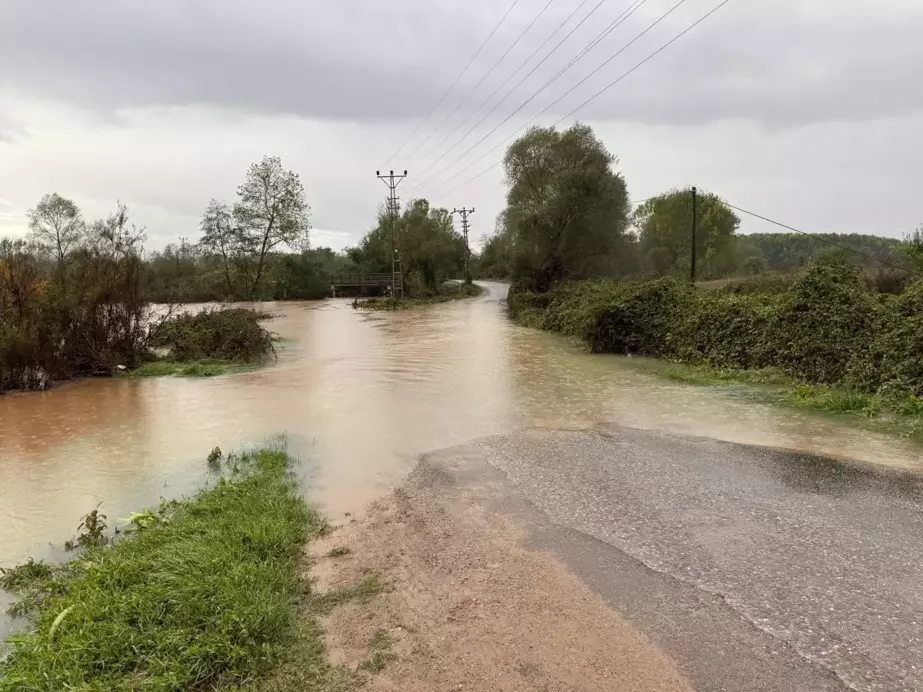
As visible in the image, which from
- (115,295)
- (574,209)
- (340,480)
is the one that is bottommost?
(340,480)

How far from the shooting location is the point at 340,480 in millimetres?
7398

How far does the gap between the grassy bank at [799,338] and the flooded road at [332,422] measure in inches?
38.7

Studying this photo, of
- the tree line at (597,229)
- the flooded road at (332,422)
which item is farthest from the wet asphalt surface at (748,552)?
the tree line at (597,229)

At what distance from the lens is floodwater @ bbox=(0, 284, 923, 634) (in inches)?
281

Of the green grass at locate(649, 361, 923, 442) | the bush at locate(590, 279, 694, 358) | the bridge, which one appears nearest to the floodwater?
the green grass at locate(649, 361, 923, 442)

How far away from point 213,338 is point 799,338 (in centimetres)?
1598

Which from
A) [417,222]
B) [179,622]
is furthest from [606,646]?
[417,222]

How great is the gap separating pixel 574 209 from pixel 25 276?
85.1ft

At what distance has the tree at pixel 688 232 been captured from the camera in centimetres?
4409

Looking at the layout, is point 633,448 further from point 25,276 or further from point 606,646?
point 25,276

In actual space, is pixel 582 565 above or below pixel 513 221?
below

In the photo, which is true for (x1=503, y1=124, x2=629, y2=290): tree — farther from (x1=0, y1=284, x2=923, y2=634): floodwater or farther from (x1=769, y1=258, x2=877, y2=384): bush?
(x1=769, y1=258, x2=877, y2=384): bush

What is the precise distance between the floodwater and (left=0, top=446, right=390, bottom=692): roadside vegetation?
3.17ft

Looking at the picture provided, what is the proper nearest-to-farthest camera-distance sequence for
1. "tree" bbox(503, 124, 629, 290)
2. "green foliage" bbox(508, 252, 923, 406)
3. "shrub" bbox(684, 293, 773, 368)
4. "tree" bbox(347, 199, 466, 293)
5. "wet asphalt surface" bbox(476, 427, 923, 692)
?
"wet asphalt surface" bbox(476, 427, 923, 692)
"green foliage" bbox(508, 252, 923, 406)
"shrub" bbox(684, 293, 773, 368)
"tree" bbox(503, 124, 629, 290)
"tree" bbox(347, 199, 466, 293)
